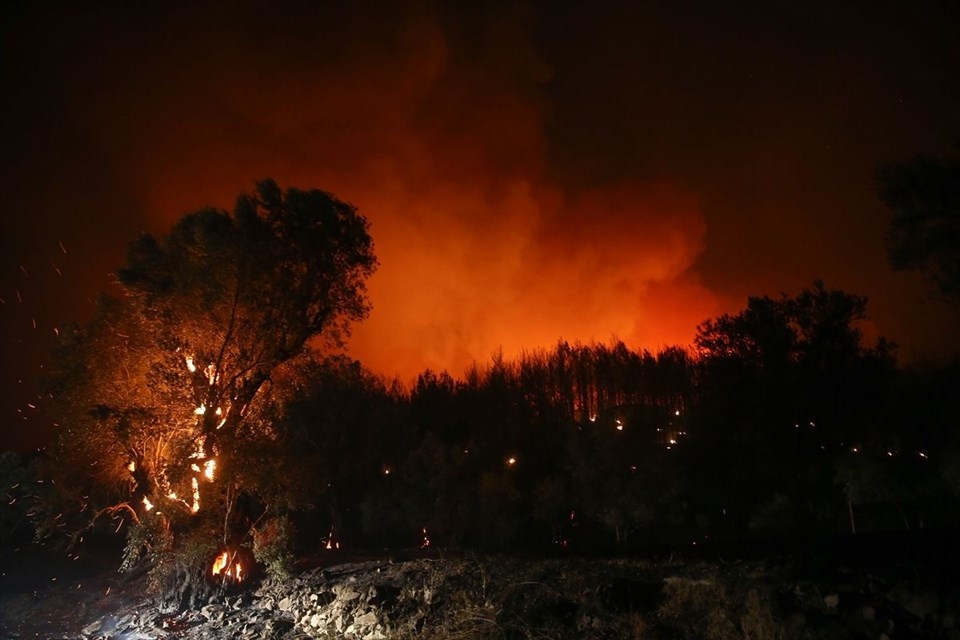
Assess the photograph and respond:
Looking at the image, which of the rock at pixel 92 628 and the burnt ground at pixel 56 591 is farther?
the burnt ground at pixel 56 591

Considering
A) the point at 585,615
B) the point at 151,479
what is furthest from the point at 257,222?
the point at 585,615

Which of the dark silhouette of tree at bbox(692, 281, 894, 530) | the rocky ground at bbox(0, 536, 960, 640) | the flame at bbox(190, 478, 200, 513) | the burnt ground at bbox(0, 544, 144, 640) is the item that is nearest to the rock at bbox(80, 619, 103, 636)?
the rocky ground at bbox(0, 536, 960, 640)

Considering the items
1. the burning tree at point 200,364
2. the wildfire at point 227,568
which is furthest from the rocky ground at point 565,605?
the burning tree at point 200,364

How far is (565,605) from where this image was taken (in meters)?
12.0

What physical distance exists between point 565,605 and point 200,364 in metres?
13.8

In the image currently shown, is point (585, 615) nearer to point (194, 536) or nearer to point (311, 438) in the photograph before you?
point (194, 536)

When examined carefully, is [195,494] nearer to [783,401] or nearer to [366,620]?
[366,620]

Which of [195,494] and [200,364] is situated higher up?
[200,364]

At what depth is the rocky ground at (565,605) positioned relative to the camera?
9273 mm

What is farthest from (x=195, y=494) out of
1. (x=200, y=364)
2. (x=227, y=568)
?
(x=200, y=364)

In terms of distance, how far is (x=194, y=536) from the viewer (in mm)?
18828

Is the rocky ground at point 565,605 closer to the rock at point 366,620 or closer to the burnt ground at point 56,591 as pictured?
the rock at point 366,620

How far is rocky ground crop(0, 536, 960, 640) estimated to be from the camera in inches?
365

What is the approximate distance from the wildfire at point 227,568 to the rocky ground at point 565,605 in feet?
1.52
